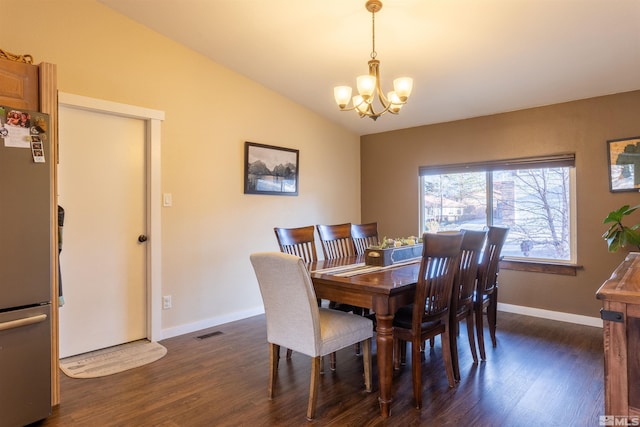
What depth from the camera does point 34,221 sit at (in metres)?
1.93

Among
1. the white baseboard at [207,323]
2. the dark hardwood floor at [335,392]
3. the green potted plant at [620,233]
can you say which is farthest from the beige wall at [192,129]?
the green potted plant at [620,233]

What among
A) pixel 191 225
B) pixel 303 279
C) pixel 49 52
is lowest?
pixel 303 279

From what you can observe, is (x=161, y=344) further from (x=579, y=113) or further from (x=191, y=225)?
(x=579, y=113)

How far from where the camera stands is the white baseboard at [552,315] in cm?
364

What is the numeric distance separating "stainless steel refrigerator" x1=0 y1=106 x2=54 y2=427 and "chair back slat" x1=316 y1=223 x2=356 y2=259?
1.96 m

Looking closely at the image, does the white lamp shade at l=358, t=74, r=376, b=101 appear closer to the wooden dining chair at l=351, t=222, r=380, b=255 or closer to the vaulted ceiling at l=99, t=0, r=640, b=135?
the vaulted ceiling at l=99, t=0, r=640, b=135

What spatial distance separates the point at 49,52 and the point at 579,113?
4574 mm

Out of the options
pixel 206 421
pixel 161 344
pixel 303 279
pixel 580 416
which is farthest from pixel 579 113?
pixel 161 344

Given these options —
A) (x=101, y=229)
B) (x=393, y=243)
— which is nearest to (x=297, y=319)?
(x=393, y=243)

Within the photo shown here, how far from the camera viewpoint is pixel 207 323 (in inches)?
143

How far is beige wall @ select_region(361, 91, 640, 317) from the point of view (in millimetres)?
3547

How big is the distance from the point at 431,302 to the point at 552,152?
2603 mm

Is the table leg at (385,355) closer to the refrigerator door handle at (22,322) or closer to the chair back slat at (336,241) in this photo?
the chair back slat at (336,241)

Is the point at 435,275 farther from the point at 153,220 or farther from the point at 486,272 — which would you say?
the point at 153,220
